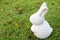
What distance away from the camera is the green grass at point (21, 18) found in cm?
219

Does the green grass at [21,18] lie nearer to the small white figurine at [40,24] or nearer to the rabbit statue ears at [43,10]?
the small white figurine at [40,24]

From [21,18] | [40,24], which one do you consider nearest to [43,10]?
[40,24]

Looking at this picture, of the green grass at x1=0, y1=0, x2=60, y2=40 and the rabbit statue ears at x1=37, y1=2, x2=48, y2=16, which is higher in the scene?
the rabbit statue ears at x1=37, y1=2, x2=48, y2=16

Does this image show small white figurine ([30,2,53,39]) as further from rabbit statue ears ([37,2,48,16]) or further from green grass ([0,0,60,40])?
green grass ([0,0,60,40])

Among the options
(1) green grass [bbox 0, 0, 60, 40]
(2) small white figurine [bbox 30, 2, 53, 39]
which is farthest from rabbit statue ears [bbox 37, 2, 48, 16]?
(1) green grass [bbox 0, 0, 60, 40]

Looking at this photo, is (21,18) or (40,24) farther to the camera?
(21,18)

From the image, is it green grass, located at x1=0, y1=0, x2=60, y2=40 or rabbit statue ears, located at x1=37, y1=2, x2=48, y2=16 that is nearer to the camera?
rabbit statue ears, located at x1=37, y1=2, x2=48, y2=16

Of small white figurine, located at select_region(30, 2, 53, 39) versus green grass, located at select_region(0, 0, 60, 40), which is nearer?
small white figurine, located at select_region(30, 2, 53, 39)

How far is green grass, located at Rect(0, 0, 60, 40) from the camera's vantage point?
219cm

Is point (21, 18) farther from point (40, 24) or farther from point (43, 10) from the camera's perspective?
point (43, 10)

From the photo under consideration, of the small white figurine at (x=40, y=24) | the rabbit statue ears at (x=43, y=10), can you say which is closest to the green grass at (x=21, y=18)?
the small white figurine at (x=40, y=24)

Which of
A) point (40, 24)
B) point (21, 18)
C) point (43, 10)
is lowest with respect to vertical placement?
point (21, 18)

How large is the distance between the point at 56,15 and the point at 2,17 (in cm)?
75

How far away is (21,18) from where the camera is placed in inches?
93.7
